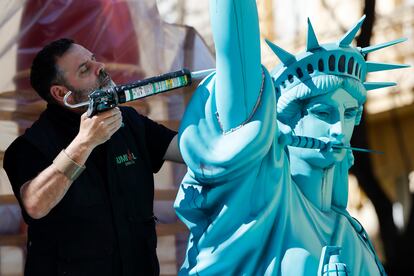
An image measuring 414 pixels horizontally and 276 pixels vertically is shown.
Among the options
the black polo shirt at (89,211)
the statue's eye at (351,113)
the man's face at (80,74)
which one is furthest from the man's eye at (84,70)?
the statue's eye at (351,113)

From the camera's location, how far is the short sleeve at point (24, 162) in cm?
232

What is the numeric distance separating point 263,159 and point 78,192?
1.75ft

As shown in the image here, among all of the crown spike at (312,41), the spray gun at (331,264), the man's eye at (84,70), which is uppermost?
the crown spike at (312,41)

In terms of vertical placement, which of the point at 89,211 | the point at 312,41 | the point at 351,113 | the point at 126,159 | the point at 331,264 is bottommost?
the point at 331,264

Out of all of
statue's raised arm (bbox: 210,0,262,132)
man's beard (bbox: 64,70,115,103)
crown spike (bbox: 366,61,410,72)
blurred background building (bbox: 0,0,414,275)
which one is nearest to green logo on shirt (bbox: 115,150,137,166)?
man's beard (bbox: 64,70,115,103)

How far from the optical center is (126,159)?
242 centimetres

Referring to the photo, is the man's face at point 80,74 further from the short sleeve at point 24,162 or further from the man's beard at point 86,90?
the short sleeve at point 24,162

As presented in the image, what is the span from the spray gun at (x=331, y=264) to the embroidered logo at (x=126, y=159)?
0.62 metres

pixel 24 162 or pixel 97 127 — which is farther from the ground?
pixel 97 127

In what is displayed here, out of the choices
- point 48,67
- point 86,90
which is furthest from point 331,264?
point 48,67

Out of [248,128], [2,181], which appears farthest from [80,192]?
[2,181]

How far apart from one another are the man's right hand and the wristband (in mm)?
61

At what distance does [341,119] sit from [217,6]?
1.74ft

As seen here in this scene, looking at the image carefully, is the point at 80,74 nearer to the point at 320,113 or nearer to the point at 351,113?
the point at 320,113
